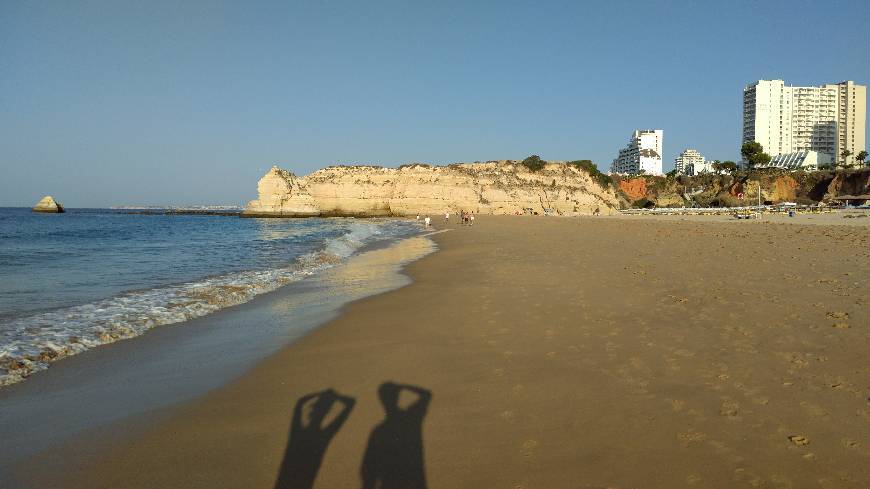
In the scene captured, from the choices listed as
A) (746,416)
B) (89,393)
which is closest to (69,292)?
(89,393)

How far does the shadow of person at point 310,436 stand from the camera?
2999 millimetres

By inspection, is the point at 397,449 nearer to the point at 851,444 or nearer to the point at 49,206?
the point at 851,444

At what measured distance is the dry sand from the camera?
299cm

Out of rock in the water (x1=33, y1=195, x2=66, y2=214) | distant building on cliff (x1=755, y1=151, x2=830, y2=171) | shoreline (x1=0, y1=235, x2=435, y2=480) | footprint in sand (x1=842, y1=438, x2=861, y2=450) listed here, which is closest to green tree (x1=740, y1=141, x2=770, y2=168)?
distant building on cliff (x1=755, y1=151, x2=830, y2=171)

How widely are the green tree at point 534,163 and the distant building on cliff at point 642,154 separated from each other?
319ft

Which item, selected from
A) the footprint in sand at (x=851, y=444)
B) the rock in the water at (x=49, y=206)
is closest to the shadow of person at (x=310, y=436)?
the footprint in sand at (x=851, y=444)

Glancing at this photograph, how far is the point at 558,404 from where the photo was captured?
12.9 feet

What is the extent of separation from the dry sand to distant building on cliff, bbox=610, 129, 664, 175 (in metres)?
172

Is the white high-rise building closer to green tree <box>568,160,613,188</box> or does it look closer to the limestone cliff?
the limestone cliff

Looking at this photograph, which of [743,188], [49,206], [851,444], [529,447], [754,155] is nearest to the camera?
[851,444]

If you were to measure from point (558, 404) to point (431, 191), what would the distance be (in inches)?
2874

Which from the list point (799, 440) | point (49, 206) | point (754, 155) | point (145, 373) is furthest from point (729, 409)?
point (49, 206)

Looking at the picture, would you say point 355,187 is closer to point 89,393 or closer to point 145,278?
point 145,278

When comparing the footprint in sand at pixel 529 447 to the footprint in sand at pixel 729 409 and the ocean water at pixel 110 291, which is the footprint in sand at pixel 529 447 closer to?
the footprint in sand at pixel 729 409
